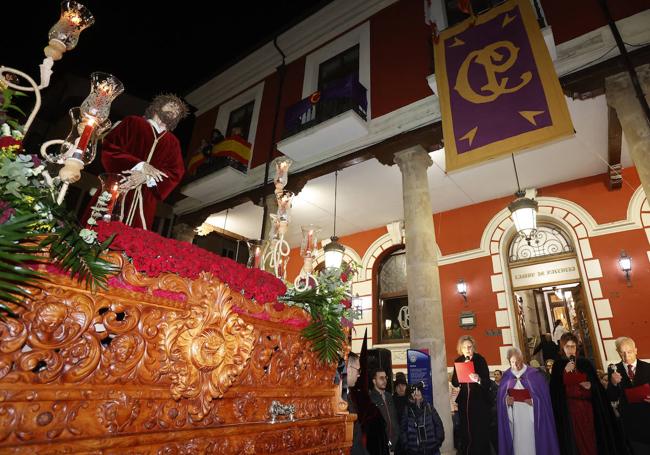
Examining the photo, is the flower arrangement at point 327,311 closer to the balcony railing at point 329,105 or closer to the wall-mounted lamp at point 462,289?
the balcony railing at point 329,105

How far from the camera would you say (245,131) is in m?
10.5

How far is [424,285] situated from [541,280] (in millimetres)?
4487

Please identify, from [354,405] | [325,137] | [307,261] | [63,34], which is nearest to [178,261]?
[307,261]

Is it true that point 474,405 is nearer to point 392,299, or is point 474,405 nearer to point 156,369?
point 156,369

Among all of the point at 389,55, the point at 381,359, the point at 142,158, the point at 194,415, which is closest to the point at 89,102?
the point at 142,158

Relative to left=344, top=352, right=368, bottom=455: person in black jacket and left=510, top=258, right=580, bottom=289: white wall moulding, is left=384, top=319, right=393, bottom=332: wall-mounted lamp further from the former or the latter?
left=344, top=352, right=368, bottom=455: person in black jacket

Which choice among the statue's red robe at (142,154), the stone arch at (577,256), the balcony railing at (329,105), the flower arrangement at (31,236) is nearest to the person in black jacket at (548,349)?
the stone arch at (577,256)

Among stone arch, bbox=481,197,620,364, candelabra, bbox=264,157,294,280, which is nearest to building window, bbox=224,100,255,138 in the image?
stone arch, bbox=481,197,620,364

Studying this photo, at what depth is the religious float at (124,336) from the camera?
113 cm

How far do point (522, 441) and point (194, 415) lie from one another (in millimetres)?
4946

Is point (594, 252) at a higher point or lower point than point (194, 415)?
higher

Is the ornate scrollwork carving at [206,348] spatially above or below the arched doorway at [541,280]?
below

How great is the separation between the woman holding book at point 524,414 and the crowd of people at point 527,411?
0.01m

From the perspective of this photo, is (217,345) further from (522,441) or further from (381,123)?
(381,123)
